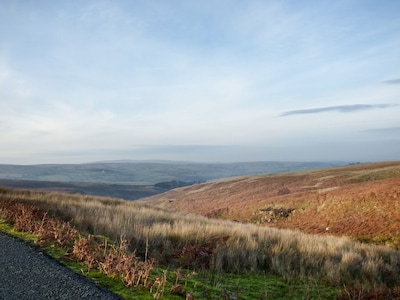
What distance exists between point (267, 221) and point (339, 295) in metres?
29.6

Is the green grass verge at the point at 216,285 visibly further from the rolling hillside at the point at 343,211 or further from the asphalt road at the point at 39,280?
the rolling hillside at the point at 343,211

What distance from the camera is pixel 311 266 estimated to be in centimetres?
929

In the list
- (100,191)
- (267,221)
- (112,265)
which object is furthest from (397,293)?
(100,191)

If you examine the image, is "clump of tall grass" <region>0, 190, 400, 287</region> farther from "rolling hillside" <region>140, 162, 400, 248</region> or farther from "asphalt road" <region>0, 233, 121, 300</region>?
"rolling hillside" <region>140, 162, 400, 248</region>

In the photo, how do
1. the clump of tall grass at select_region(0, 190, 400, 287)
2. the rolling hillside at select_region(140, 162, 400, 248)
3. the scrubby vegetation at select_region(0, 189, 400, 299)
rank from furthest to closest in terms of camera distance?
the rolling hillside at select_region(140, 162, 400, 248) → the clump of tall grass at select_region(0, 190, 400, 287) → the scrubby vegetation at select_region(0, 189, 400, 299)

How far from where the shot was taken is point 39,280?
233 inches

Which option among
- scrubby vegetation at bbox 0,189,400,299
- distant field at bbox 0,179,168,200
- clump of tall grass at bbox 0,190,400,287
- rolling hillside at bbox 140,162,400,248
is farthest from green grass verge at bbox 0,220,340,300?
Result: distant field at bbox 0,179,168,200

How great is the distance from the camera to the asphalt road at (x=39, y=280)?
5270mm

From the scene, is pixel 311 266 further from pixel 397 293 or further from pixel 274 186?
pixel 274 186

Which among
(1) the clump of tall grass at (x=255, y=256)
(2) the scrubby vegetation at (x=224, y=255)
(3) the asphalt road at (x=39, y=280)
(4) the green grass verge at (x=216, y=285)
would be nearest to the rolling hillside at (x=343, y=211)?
(1) the clump of tall grass at (x=255, y=256)

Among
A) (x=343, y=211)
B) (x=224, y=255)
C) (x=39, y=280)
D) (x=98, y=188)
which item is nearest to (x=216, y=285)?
(x=224, y=255)

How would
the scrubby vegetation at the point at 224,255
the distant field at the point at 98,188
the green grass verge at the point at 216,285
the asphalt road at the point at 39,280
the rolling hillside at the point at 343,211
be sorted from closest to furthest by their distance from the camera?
the asphalt road at the point at 39,280
the green grass verge at the point at 216,285
the scrubby vegetation at the point at 224,255
the rolling hillside at the point at 343,211
the distant field at the point at 98,188

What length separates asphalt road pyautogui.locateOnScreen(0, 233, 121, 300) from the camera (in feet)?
17.3

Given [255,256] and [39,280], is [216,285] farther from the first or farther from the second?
[39,280]
